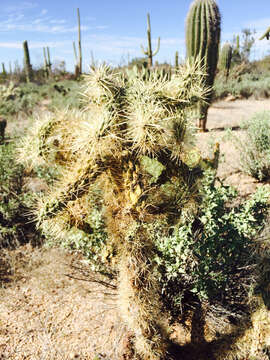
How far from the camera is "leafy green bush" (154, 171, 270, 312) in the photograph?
2721mm

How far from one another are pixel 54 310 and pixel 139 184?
201 centimetres

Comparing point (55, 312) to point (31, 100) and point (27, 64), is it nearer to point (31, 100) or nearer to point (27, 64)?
point (31, 100)

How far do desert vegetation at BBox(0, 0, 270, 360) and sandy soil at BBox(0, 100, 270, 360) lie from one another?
0.01 metres

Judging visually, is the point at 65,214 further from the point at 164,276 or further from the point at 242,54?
the point at 242,54

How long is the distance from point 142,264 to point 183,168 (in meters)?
0.76

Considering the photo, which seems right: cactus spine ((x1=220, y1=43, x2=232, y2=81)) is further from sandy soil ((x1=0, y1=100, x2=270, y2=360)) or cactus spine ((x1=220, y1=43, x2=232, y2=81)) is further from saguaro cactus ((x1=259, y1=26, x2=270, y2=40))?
sandy soil ((x1=0, y1=100, x2=270, y2=360))

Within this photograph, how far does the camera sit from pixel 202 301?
3.03 m

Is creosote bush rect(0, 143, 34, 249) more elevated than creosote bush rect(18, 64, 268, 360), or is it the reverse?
creosote bush rect(18, 64, 268, 360)

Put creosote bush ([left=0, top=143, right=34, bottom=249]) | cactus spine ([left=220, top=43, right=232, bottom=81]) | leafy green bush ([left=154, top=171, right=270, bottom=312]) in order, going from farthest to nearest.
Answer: cactus spine ([left=220, top=43, right=232, bottom=81]), creosote bush ([left=0, top=143, right=34, bottom=249]), leafy green bush ([left=154, top=171, right=270, bottom=312])

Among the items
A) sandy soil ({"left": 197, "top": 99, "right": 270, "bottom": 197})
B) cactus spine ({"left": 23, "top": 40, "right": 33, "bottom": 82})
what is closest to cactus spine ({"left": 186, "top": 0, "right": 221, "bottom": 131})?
sandy soil ({"left": 197, "top": 99, "right": 270, "bottom": 197})

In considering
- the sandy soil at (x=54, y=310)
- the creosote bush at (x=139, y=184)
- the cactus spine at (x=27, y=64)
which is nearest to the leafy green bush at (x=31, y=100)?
the cactus spine at (x=27, y=64)

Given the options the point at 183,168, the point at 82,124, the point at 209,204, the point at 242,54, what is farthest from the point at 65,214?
the point at 242,54

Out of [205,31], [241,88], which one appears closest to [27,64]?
[241,88]

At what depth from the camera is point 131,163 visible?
81.3 inches
